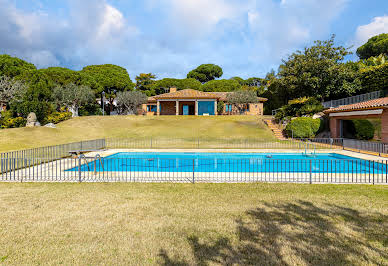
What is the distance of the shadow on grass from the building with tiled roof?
16.3m

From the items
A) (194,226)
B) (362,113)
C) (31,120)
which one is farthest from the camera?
(31,120)

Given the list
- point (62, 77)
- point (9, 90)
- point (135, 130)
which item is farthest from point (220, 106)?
point (9, 90)

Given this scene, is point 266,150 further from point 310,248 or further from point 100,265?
point 100,265

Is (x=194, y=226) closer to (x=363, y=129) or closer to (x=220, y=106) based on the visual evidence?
(x=363, y=129)

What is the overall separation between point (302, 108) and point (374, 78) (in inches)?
347

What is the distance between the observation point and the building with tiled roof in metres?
17.4

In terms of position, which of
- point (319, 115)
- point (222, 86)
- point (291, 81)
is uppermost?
point (222, 86)

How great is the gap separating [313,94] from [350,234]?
28939mm

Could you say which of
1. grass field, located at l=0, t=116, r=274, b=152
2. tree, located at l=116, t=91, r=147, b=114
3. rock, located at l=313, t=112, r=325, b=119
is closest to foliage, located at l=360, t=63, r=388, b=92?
rock, located at l=313, t=112, r=325, b=119

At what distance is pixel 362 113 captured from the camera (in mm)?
19125

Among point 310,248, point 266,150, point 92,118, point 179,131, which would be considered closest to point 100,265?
point 310,248

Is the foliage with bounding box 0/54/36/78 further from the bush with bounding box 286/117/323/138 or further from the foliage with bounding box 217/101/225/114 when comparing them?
the bush with bounding box 286/117/323/138

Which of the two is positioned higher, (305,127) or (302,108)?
(302,108)

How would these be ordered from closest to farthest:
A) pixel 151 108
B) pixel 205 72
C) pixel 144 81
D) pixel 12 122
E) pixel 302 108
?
pixel 12 122 < pixel 302 108 < pixel 151 108 < pixel 144 81 < pixel 205 72
